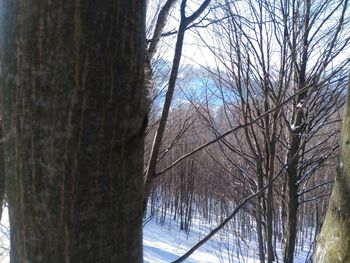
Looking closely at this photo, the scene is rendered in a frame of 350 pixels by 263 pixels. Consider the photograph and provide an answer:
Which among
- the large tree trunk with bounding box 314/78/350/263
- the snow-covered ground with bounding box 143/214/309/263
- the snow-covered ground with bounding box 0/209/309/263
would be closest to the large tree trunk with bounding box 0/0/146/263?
the large tree trunk with bounding box 314/78/350/263

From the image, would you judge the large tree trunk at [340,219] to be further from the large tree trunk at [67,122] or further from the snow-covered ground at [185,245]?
the snow-covered ground at [185,245]

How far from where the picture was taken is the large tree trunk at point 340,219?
124cm

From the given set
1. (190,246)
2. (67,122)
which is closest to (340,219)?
(67,122)

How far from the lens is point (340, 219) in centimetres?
127

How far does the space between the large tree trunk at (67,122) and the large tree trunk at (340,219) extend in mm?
933

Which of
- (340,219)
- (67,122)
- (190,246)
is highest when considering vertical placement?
(67,122)

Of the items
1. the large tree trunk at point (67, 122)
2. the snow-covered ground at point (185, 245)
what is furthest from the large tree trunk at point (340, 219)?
the snow-covered ground at point (185, 245)

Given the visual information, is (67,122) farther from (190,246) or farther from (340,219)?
(190,246)

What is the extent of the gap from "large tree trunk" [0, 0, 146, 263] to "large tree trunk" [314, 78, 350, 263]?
0.93 m

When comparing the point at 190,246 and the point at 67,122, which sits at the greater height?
the point at 67,122

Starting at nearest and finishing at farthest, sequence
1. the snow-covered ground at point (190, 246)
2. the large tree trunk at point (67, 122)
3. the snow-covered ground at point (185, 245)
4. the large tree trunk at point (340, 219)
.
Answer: the large tree trunk at point (67, 122) → the large tree trunk at point (340, 219) → the snow-covered ground at point (185, 245) → the snow-covered ground at point (190, 246)

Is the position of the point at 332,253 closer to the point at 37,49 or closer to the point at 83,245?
the point at 83,245

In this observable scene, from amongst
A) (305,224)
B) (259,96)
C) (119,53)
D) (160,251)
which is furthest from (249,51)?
(305,224)

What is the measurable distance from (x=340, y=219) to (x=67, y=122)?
1.04 metres
